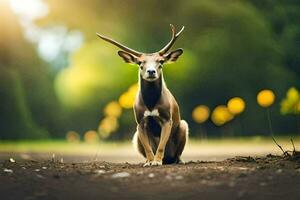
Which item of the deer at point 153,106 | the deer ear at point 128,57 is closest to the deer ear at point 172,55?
the deer at point 153,106

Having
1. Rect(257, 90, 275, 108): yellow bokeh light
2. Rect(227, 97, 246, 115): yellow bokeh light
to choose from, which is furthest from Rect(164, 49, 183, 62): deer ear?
Rect(227, 97, 246, 115): yellow bokeh light

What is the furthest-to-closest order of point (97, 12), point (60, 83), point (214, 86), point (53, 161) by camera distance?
point (97, 12)
point (60, 83)
point (214, 86)
point (53, 161)

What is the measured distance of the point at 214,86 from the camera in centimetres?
2156

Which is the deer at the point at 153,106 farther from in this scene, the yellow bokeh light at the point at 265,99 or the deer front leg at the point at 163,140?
the yellow bokeh light at the point at 265,99

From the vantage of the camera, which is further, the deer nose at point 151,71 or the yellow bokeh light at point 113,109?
the yellow bokeh light at point 113,109

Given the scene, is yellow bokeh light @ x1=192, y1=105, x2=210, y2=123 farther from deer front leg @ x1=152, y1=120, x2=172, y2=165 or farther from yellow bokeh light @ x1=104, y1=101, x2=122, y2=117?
deer front leg @ x1=152, y1=120, x2=172, y2=165

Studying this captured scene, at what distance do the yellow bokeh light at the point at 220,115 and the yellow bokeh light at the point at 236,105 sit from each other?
0.17 metres

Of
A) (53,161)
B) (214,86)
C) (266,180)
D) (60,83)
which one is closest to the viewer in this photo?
(266,180)

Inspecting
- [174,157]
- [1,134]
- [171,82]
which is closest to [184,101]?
[171,82]

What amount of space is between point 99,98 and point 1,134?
3.48 metres

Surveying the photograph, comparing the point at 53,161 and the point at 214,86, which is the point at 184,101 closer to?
the point at 214,86

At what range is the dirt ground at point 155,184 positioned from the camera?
7277mm

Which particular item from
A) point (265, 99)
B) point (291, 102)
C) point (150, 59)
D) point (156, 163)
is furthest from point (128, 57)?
point (291, 102)

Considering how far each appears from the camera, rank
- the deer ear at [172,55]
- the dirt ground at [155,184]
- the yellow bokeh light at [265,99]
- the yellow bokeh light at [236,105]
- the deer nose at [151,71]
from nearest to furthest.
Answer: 1. the dirt ground at [155,184]
2. the deer nose at [151,71]
3. the deer ear at [172,55]
4. the yellow bokeh light at [265,99]
5. the yellow bokeh light at [236,105]
